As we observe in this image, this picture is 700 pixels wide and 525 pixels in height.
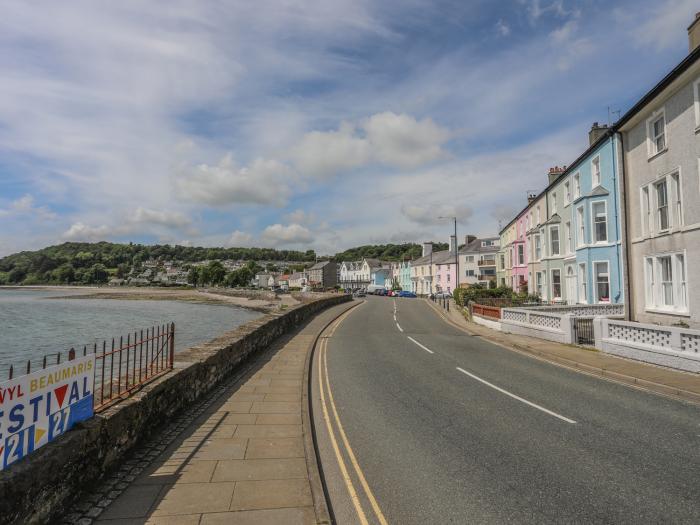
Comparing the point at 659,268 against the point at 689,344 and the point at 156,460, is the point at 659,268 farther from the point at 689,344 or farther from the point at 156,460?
the point at 156,460

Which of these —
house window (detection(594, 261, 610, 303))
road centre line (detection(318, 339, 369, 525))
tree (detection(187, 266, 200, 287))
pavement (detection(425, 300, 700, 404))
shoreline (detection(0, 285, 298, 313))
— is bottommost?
shoreline (detection(0, 285, 298, 313))

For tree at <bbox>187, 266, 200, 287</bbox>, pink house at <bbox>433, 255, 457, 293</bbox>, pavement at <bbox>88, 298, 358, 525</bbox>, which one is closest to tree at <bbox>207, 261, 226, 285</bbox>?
tree at <bbox>187, 266, 200, 287</bbox>

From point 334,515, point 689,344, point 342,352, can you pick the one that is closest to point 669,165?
point 689,344

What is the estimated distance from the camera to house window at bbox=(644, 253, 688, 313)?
14.9 m

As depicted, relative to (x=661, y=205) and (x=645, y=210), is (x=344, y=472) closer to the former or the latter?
(x=661, y=205)

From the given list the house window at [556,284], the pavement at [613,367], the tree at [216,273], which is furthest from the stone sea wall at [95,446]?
the tree at [216,273]

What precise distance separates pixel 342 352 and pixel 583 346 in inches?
384

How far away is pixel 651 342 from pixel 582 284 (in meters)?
13.2

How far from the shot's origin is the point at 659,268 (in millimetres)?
16297

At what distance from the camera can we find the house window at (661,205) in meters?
15.8

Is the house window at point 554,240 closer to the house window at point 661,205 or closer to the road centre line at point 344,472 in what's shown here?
the house window at point 661,205

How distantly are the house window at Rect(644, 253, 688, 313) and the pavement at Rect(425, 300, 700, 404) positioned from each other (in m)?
3.73

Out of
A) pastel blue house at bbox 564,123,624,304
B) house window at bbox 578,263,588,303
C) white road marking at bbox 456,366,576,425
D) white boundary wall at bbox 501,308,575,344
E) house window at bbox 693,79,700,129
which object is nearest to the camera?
white road marking at bbox 456,366,576,425

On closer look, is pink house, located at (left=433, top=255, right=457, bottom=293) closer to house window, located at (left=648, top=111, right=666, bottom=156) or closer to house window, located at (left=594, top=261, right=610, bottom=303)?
house window, located at (left=594, top=261, right=610, bottom=303)
